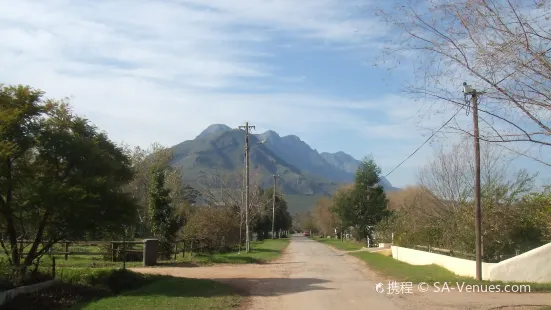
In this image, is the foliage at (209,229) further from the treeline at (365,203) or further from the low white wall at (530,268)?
the treeline at (365,203)

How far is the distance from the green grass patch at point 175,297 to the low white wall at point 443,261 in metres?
9.36

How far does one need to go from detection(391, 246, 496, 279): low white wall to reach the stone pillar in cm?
1407

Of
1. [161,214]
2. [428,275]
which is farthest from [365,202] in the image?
[428,275]

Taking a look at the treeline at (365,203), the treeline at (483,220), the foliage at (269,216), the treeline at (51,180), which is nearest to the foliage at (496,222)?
the treeline at (483,220)

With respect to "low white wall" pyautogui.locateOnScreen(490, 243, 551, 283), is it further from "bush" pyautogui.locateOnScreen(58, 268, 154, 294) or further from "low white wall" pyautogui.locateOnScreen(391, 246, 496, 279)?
"bush" pyautogui.locateOnScreen(58, 268, 154, 294)

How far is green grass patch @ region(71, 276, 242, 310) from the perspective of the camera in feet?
47.1

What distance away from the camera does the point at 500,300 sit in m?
15.1

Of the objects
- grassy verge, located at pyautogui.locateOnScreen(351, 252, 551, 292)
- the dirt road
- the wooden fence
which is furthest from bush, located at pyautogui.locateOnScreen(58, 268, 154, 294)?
grassy verge, located at pyautogui.locateOnScreen(351, 252, 551, 292)

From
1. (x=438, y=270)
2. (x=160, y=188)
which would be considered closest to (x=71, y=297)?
(x=438, y=270)

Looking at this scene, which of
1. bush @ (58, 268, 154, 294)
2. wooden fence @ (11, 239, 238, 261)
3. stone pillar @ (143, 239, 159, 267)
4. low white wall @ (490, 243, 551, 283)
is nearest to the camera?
bush @ (58, 268, 154, 294)

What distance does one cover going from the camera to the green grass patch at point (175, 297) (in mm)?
14359

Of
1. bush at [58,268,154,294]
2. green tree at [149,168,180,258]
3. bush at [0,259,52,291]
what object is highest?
green tree at [149,168,180,258]

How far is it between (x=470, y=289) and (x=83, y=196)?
41.5ft

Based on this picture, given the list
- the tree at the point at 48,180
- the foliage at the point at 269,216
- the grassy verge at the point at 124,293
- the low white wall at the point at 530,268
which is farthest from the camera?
the foliage at the point at 269,216
